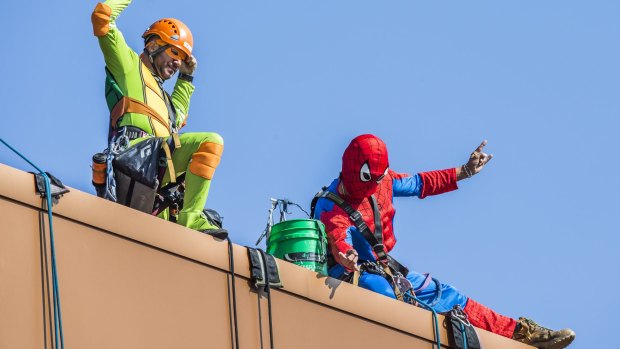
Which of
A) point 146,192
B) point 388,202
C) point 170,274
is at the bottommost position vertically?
point 170,274

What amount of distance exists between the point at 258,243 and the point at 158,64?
1489 mm

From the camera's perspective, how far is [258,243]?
10867mm

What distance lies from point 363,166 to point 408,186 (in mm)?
705

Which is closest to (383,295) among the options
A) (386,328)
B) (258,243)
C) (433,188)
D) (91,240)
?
(386,328)

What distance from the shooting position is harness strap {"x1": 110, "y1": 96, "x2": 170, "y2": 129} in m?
10.5

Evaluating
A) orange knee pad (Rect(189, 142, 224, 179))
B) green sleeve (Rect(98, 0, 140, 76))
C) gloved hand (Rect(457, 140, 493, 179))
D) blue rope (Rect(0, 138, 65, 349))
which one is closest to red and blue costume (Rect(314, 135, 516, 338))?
gloved hand (Rect(457, 140, 493, 179))

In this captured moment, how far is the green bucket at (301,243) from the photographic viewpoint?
34.9 feet

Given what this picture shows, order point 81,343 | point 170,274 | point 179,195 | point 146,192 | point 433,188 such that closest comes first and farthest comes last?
point 81,343
point 170,274
point 146,192
point 179,195
point 433,188

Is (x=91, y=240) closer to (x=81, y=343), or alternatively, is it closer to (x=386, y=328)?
(x=81, y=343)

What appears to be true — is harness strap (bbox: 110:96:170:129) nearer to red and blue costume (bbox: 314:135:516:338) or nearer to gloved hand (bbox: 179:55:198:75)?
gloved hand (bbox: 179:55:198:75)

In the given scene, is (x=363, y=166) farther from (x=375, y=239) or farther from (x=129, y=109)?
(x=129, y=109)

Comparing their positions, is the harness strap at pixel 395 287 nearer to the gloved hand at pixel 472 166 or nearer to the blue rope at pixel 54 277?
the gloved hand at pixel 472 166

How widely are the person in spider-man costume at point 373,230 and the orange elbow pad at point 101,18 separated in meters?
2.19

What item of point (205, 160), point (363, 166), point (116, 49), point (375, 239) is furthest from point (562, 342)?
point (116, 49)
